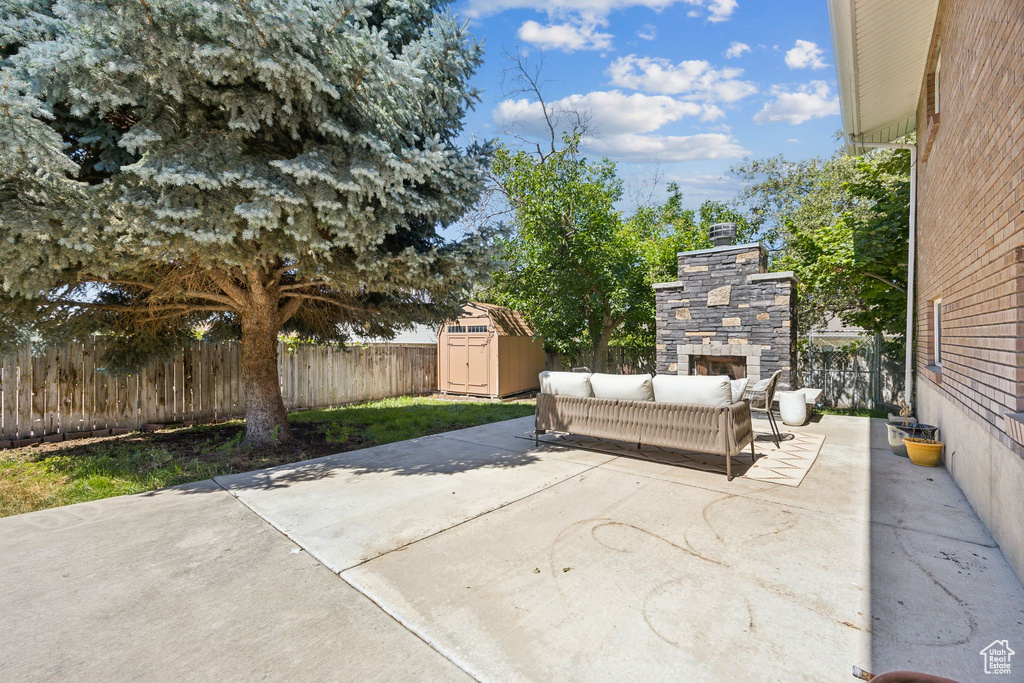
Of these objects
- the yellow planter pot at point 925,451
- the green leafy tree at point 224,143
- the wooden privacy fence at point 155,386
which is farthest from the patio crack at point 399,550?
the wooden privacy fence at point 155,386

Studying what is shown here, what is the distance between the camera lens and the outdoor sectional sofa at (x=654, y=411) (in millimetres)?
4457

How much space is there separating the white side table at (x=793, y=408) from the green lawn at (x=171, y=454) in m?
4.32

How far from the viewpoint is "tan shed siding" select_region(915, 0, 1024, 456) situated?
2426mm

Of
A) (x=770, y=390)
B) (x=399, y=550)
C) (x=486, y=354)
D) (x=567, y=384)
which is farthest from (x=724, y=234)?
(x=399, y=550)

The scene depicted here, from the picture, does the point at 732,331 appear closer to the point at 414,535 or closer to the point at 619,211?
the point at 619,211

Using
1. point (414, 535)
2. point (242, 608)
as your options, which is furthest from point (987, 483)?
point (242, 608)

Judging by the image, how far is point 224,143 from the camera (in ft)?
13.8

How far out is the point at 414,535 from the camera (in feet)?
10.2

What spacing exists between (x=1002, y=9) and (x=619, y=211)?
9.42 metres

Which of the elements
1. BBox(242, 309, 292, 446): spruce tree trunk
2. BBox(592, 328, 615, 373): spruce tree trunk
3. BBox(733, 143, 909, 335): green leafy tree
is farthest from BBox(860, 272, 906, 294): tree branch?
BBox(242, 309, 292, 446): spruce tree trunk

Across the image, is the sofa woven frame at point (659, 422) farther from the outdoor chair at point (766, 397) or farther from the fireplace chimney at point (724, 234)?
the fireplace chimney at point (724, 234)

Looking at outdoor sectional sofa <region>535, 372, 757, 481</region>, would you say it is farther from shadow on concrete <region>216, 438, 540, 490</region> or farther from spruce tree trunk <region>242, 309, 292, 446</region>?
spruce tree trunk <region>242, 309, 292, 446</region>

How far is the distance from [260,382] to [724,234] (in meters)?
8.23

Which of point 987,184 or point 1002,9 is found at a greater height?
point 1002,9
